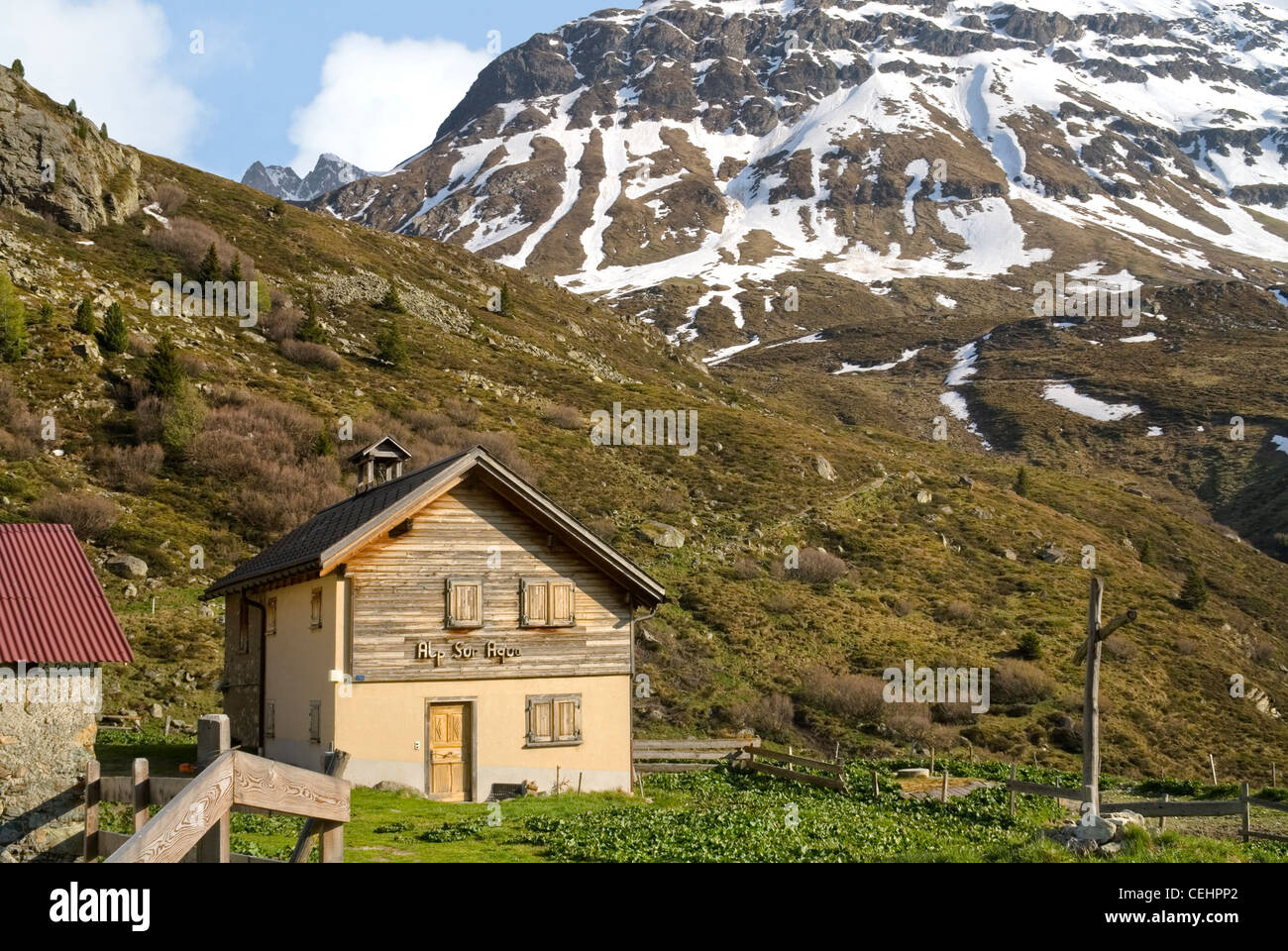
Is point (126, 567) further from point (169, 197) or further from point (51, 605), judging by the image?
point (169, 197)

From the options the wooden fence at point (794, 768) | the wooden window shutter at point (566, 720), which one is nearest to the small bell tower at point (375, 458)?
the wooden window shutter at point (566, 720)

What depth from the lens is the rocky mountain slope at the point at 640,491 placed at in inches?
1847

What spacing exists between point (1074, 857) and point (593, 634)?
1661 centimetres

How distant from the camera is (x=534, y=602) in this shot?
2909cm

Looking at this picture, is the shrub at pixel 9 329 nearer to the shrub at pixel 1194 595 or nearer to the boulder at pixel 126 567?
the boulder at pixel 126 567

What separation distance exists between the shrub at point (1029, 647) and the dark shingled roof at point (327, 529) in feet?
110

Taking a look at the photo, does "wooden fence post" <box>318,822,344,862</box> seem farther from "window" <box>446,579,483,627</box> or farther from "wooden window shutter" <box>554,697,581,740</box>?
"wooden window shutter" <box>554,697,581,740</box>

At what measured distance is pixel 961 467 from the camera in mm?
90750

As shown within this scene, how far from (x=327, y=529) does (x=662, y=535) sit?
31.9 meters

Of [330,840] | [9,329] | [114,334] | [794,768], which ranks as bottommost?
[794,768]

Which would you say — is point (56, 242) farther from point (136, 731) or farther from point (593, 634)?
point (593, 634)

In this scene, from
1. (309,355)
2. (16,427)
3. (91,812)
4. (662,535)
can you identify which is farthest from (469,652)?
(309,355)

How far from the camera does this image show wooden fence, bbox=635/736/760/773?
34.4 m
